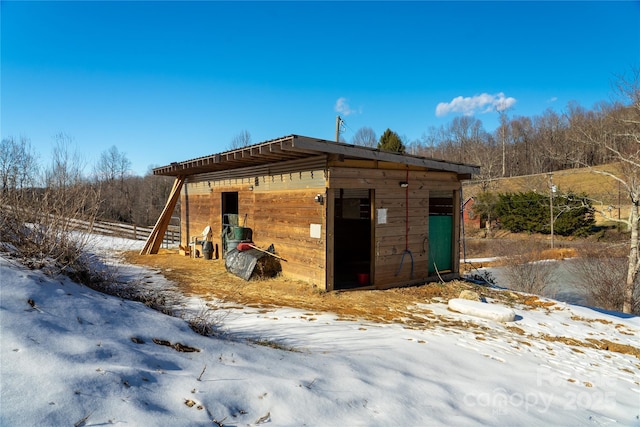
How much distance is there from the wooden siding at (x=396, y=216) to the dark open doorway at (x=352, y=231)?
188 centimetres

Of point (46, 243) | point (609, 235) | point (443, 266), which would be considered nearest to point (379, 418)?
point (46, 243)

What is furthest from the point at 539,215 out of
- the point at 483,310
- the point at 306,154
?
the point at 306,154

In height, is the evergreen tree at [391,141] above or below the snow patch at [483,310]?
above

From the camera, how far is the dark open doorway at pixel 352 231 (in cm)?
1162

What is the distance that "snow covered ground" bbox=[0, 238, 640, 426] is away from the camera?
2.14m

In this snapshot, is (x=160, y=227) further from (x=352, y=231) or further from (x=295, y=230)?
(x=295, y=230)

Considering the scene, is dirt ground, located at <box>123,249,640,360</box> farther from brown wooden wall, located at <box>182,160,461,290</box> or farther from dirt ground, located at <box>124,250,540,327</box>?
brown wooden wall, located at <box>182,160,461,290</box>

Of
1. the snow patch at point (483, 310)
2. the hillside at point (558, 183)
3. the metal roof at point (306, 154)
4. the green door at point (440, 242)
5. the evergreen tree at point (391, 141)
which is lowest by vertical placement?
the snow patch at point (483, 310)

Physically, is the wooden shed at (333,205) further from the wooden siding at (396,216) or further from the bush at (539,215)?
the bush at (539,215)

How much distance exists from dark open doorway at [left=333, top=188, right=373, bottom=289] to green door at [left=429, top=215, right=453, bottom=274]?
1.93 m

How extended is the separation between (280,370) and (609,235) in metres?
29.0

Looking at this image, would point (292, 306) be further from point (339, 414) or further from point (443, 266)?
point (443, 266)

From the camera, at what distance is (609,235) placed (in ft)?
79.5

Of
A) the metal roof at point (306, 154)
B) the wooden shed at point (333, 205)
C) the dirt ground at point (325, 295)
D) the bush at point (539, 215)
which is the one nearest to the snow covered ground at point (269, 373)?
the dirt ground at point (325, 295)
